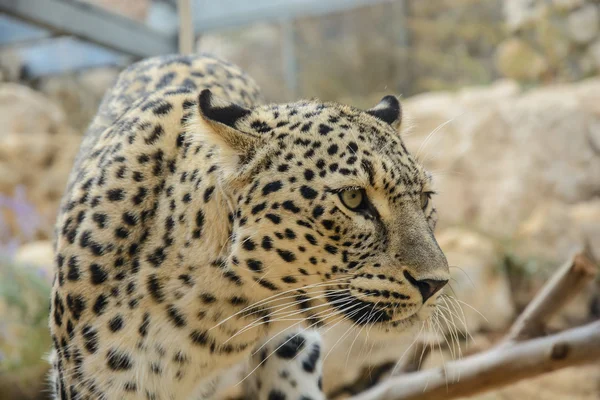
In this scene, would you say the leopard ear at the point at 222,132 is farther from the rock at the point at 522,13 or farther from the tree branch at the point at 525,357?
the rock at the point at 522,13

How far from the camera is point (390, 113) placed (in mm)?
3088

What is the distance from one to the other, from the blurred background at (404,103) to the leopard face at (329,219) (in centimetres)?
304

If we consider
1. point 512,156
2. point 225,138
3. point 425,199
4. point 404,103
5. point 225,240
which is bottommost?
point 225,240

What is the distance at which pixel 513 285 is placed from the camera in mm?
8773

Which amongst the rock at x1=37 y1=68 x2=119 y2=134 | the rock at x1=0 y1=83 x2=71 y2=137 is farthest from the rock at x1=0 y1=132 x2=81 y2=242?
the rock at x1=37 y1=68 x2=119 y2=134

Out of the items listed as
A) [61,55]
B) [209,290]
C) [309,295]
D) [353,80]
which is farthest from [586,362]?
[353,80]

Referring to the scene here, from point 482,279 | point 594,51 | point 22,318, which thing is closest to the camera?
point 22,318

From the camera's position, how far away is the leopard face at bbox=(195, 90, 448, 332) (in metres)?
2.50

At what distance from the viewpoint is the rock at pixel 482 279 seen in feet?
26.1

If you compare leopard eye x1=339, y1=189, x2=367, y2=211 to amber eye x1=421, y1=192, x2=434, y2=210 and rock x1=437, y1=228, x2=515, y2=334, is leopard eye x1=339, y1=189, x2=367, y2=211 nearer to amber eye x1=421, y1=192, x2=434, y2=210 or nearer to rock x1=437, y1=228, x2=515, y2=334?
amber eye x1=421, y1=192, x2=434, y2=210

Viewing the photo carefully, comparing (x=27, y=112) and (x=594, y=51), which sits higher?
(x=594, y=51)

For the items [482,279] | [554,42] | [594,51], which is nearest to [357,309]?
[482,279]

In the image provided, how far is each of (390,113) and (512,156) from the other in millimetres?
7071

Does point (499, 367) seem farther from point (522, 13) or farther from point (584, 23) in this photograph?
point (522, 13)
